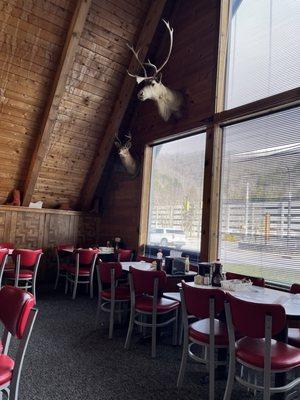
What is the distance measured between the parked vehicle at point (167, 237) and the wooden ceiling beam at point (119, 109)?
186 cm

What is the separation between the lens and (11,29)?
4.94 metres

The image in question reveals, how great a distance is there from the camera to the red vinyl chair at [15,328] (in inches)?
72.1

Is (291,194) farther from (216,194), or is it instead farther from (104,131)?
(104,131)

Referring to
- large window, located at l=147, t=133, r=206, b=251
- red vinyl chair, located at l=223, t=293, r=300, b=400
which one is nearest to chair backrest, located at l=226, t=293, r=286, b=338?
red vinyl chair, located at l=223, t=293, r=300, b=400

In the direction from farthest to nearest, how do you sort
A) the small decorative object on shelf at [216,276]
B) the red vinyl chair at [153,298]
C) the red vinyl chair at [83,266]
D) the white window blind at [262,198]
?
1. the red vinyl chair at [83,266]
2. the white window blind at [262,198]
3. the red vinyl chair at [153,298]
4. the small decorative object on shelf at [216,276]

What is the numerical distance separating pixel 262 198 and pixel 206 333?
2.11 m

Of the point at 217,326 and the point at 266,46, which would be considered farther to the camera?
the point at 266,46

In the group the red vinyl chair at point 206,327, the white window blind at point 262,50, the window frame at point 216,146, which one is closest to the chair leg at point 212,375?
the red vinyl chair at point 206,327

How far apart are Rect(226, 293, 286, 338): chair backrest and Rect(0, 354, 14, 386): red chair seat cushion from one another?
145 cm

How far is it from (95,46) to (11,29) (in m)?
1.34

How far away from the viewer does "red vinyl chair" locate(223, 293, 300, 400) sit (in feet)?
6.98

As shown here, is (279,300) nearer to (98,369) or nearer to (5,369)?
(98,369)

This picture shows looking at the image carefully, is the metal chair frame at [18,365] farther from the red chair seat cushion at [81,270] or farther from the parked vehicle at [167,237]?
the red chair seat cushion at [81,270]

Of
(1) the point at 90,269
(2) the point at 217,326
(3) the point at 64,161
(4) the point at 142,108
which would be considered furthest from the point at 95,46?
(2) the point at 217,326
